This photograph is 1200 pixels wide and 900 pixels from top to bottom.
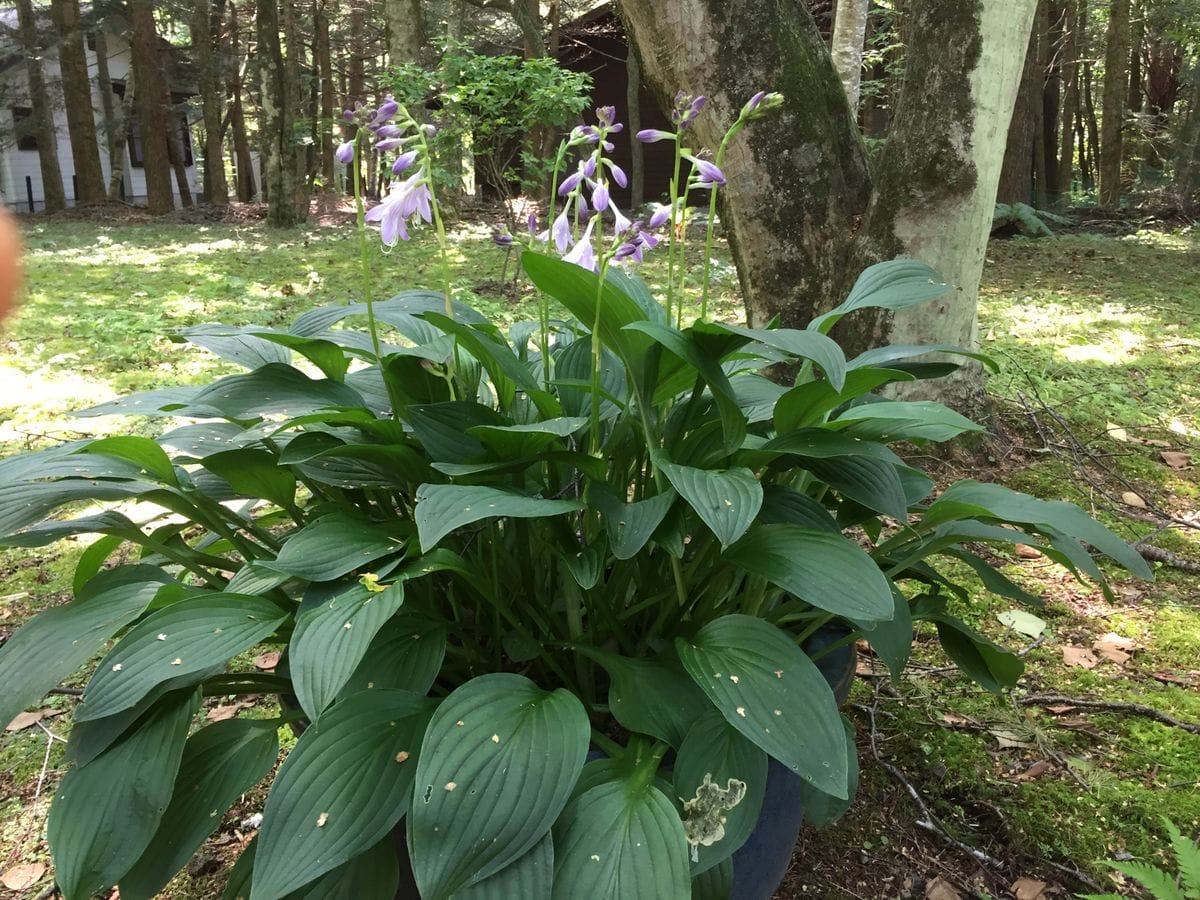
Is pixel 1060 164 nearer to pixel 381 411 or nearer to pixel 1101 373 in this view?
pixel 1101 373

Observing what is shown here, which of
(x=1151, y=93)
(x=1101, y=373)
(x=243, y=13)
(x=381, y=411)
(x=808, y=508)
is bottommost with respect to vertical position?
(x=1101, y=373)

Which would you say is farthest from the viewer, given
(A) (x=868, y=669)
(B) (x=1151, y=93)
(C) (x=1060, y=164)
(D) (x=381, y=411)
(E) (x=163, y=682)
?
(C) (x=1060, y=164)

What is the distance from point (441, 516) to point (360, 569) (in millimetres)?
242

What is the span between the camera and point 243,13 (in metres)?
18.1

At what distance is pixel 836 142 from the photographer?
9.77 feet

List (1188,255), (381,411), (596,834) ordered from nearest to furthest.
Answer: (596,834)
(381,411)
(1188,255)

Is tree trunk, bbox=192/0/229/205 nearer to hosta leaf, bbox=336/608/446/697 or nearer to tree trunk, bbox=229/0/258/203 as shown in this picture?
tree trunk, bbox=229/0/258/203

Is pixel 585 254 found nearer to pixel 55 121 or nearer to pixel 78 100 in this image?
pixel 78 100

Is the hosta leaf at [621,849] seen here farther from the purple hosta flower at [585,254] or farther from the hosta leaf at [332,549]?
the purple hosta flower at [585,254]

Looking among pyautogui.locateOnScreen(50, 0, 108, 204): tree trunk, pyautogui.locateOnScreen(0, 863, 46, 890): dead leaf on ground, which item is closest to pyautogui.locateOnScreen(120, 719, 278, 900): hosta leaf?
pyautogui.locateOnScreen(0, 863, 46, 890): dead leaf on ground

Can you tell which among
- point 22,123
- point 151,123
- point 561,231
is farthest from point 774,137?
point 22,123

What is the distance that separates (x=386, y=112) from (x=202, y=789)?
3.27ft

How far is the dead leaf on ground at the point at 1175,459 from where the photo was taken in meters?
3.12

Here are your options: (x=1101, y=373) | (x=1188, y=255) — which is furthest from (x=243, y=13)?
(x=1101, y=373)
